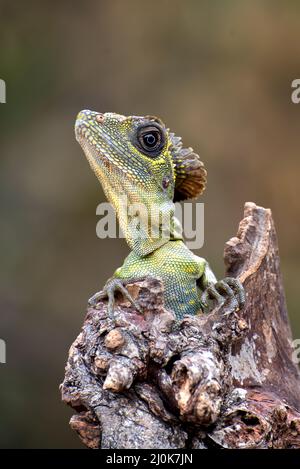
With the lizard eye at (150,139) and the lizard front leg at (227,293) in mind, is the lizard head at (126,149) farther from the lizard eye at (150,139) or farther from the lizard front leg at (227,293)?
the lizard front leg at (227,293)

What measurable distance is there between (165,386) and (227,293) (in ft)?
2.28

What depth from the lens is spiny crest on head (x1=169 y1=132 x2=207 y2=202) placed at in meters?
4.07

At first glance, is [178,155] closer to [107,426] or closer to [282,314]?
[282,314]

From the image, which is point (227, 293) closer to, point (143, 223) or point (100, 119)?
point (143, 223)

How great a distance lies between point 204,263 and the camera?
389 centimetres

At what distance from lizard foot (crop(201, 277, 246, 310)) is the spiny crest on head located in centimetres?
85

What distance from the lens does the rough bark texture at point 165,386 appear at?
2984mm

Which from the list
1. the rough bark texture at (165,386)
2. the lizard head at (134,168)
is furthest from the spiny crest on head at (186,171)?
the rough bark texture at (165,386)

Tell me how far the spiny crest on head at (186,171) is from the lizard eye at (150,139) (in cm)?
22

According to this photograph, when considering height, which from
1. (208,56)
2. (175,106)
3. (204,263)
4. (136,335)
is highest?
(208,56)

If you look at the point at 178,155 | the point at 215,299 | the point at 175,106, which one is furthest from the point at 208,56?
the point at 215,299

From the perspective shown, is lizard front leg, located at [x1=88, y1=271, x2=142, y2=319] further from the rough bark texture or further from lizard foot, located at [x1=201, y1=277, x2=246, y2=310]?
lizard foot, located at [x1=201, y1=277, x2=246, y2=310]

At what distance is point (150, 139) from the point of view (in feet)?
12.4

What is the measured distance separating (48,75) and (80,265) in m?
2.26
